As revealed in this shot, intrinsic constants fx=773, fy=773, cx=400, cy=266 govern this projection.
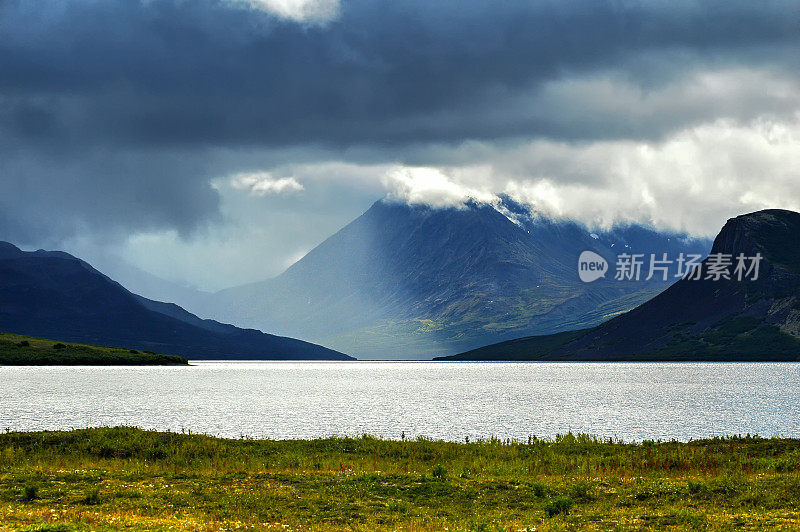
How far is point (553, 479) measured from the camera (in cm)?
4778

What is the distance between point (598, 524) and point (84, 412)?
114418mm

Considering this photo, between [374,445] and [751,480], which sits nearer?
[751,480]

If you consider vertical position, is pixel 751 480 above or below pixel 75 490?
above

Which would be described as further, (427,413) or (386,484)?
(427,413)

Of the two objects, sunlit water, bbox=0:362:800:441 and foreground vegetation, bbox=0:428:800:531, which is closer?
foreground vegetation, bbox=0:428:800:531

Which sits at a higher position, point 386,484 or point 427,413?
point 386,484

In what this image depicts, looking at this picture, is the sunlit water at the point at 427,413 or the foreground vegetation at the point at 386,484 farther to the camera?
the sunlit water at the point at 427,413

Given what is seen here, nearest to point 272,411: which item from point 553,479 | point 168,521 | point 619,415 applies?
point 619,415

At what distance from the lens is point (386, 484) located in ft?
148

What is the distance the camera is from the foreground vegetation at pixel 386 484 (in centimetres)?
3412

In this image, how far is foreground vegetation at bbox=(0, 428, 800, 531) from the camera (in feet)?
112

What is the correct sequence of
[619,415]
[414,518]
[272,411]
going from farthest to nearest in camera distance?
[272,411] → [619,415] → [414,518]

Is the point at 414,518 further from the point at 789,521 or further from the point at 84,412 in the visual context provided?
the point at 84,412

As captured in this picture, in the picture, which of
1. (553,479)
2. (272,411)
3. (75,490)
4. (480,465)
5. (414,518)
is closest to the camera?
(414,518)
